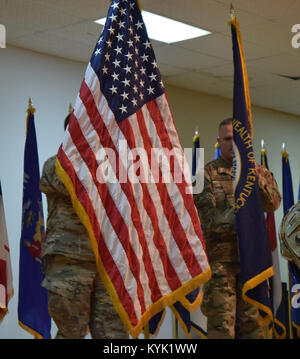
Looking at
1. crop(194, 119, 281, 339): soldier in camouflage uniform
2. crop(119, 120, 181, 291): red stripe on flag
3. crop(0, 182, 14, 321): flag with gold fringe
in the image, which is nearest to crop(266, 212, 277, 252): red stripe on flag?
crop(194, 119, 281, 339): soldier in camouflage uniform

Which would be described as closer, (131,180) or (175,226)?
(131,180)

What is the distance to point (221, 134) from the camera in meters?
4.48

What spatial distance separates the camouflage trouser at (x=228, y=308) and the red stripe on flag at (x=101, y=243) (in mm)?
1328

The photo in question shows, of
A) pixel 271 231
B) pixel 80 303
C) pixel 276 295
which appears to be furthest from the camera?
pixel 271 231

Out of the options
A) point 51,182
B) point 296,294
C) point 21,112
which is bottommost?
point 296,294

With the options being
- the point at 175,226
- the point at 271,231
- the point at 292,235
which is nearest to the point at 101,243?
the point at 175,226

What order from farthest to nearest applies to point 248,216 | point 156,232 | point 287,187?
1. point 287,187
2. point 248,216
3. point 156,232

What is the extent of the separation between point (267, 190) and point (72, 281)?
4.59ft

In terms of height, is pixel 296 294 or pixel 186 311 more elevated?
pixel 296 294

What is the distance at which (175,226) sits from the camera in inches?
130

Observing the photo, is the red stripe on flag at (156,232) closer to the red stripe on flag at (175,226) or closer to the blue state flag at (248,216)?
the red stripe on flag at (175,226)

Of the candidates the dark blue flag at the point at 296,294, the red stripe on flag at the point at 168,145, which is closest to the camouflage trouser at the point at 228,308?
the dark blue flag at the point at 296,294

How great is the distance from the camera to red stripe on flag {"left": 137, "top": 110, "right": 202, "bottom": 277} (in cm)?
327

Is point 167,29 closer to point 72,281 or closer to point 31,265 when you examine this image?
point 31,265
